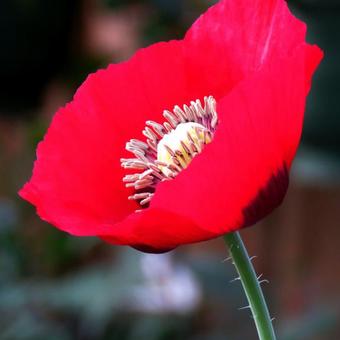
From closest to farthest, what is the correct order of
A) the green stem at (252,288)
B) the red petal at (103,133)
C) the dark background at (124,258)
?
the green stem at (252,288) → the red petal at (103,133) → the dark background at (124,258)

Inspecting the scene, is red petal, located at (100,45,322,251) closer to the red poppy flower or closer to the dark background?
the red poppy flower

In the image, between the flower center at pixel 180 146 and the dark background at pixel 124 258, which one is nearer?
the flower center at pixel 180 146

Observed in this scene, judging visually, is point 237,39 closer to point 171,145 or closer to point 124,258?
point 171,145

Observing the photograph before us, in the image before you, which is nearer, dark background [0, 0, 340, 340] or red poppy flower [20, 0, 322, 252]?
red poppy flower [20, 0, 322, 252]

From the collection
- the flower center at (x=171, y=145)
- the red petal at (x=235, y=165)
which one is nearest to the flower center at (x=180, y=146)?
the flower center at (x=171, y=145)

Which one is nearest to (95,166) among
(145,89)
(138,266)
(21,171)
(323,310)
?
(145,89)

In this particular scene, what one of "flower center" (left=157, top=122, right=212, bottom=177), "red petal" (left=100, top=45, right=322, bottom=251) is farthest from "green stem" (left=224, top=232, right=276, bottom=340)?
"flower center" (left=157, top=122, right=212, bottom=177)

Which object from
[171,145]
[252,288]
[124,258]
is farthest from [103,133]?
[124,258]

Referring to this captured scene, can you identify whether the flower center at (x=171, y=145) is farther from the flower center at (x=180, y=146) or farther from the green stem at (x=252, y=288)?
the green stem at (x=252, y=288)
